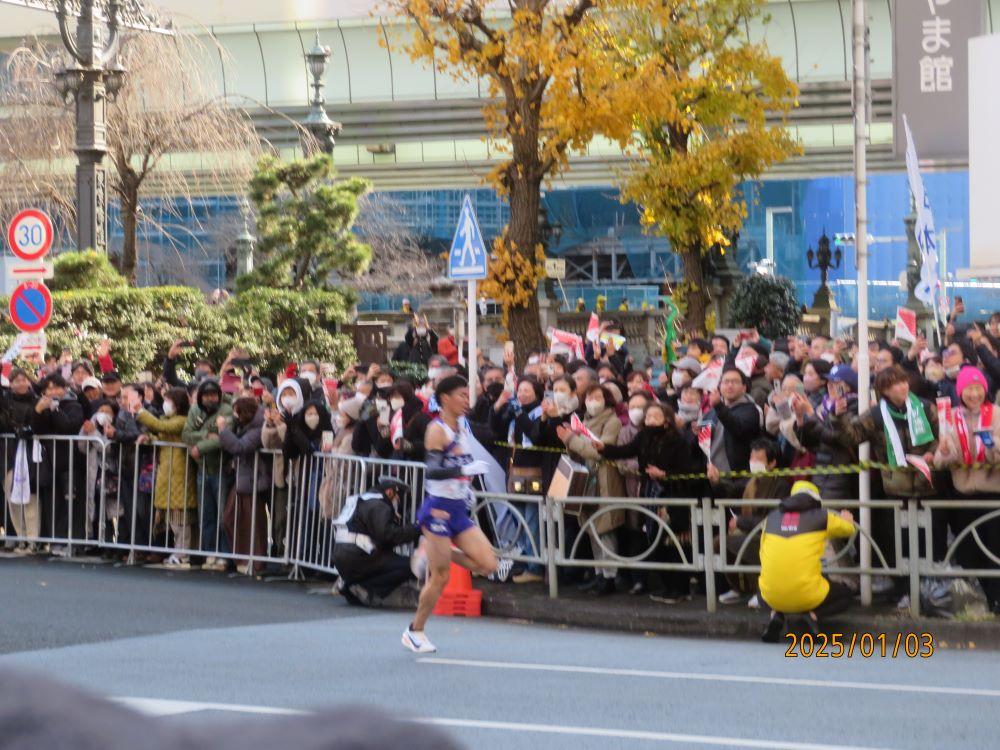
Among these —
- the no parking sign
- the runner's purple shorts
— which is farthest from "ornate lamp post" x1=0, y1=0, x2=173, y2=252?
the runner's purple shorts

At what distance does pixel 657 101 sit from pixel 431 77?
29168 millimetres

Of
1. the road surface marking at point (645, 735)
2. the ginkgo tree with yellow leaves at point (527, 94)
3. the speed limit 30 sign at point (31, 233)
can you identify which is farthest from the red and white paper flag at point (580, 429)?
the speed limit 30 sign at point (31, 233)

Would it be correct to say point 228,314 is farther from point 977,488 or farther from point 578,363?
point 977,488

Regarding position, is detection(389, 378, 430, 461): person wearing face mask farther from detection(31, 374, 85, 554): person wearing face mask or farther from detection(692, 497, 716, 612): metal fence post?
detection(31, 374, 85, 554): person wearing face mask

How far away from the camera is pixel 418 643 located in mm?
9773

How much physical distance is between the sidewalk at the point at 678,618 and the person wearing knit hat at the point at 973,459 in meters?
0.44

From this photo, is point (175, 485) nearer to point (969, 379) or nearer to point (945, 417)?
point (945, 417)

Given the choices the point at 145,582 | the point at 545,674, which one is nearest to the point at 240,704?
the point at 545,674

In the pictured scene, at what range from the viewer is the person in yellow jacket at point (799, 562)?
1006 centimetres

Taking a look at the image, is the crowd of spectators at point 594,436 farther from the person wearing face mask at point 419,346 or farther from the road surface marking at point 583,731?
the person wearing face mask at point 419,346

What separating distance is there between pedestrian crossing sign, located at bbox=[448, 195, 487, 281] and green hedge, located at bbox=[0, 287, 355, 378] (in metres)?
11.3

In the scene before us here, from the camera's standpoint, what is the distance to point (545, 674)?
29.4ft

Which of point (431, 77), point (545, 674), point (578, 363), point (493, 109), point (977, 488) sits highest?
point (431, 77)

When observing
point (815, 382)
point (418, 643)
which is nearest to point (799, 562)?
point (418, 643)
